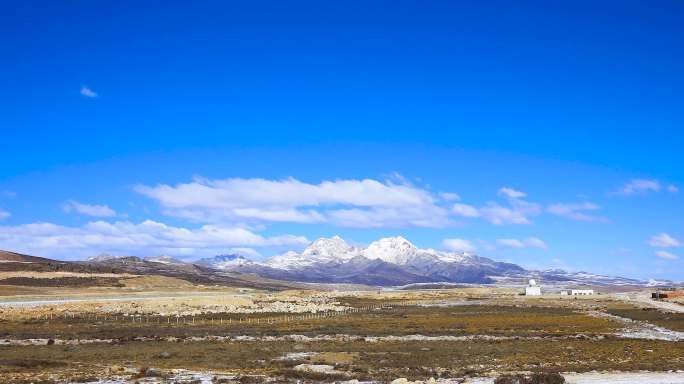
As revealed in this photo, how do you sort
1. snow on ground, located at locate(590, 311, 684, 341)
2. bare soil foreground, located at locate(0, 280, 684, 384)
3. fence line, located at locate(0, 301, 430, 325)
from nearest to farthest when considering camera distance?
bare soil foreground, located at locate(0, 280, 684, 384), snow on ground, located at locate(590, 311, 684, 341), fence line, located at locate(0, 301, 430, 325)

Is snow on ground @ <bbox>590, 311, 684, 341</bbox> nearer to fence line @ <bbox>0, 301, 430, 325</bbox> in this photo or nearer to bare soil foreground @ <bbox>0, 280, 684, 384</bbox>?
bare soil foreground @ <bbox>0, 280, 684, 384</bbox>

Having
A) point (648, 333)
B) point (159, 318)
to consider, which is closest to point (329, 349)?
point (648, 333)

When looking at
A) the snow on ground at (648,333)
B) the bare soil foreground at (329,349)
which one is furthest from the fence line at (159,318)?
the snow on ground at (648,333)

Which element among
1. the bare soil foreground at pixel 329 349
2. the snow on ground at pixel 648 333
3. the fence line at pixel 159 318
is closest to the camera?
the bare soil foreground at pixel 329 349

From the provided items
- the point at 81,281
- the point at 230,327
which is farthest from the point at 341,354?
the point at 81,281

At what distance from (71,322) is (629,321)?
6956 cm

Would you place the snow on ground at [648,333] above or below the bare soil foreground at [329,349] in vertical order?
above

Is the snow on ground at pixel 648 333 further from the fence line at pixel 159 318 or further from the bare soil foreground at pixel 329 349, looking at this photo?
the fence line at pixel 159 318

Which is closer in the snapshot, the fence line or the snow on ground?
the snow on ground

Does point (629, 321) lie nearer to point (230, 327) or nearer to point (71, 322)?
point (230, 327)

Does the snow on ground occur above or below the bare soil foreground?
above

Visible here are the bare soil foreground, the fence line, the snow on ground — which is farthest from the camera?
the fence line

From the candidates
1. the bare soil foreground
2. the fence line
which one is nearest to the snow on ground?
the bare soil foreground

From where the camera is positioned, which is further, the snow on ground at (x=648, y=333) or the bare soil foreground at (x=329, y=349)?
the snow on ground at (x=648, y=333)
